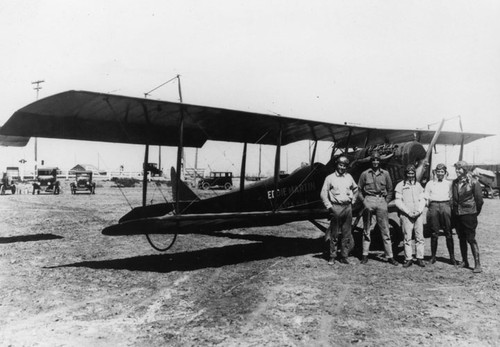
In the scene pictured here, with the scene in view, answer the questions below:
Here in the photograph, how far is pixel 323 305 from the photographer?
14.9 ft

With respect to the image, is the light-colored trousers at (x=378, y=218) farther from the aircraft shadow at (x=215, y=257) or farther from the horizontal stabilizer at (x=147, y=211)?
the horizontal stabilizer at (x=147, y=211)

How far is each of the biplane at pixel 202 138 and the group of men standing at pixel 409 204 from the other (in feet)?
3.57

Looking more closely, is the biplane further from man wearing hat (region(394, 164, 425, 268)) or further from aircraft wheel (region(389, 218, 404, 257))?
man wearing hat (region(394, 164, 425, 268))

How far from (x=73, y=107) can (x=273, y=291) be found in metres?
3.90

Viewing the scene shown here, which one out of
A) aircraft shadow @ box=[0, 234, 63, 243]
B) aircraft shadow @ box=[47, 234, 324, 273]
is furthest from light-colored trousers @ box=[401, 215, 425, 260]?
aircraft shadow @ box=[0, 234, 63, 243]

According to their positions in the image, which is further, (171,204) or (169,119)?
(171,204)

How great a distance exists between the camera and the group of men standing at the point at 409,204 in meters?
6.39

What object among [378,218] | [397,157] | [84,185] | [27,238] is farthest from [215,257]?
[84,185]

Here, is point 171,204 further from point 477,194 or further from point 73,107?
point 477,194

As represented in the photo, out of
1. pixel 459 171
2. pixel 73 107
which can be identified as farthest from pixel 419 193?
pixel 73 107

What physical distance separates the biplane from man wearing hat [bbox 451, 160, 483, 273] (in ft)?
4.43

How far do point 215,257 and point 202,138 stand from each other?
261 cm

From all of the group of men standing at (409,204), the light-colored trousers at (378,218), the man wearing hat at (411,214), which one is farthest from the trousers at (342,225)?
the man wearing hat at (411,214)

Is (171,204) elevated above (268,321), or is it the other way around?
(171,204)
